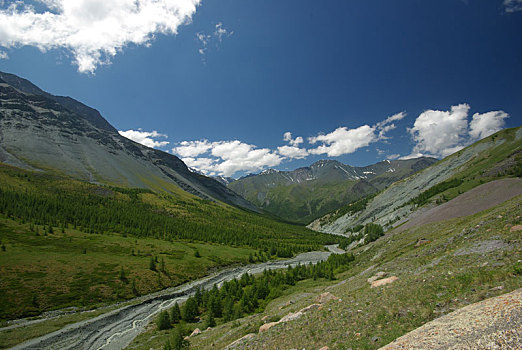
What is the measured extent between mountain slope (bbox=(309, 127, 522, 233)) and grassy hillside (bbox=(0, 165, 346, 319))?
49.8 m

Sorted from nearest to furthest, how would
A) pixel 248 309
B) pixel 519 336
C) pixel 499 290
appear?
1. pixel 519 336
2. pixel 499 290
3. pixel 248 309

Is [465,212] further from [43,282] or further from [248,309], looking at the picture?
[43,282]

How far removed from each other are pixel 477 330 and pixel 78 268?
269 feet

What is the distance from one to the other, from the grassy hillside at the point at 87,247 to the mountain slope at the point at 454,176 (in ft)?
163

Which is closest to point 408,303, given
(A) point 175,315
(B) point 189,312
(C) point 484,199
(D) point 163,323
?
(D) point 163,323

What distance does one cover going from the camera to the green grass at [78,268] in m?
49.1

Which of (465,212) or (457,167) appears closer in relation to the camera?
(465,212)

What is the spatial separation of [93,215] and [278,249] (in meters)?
98.1

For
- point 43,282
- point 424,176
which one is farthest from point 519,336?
point 424,176

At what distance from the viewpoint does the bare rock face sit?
8102mm

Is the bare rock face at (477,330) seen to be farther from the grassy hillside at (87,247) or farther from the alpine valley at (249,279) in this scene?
the grassy hillside at (87,247)

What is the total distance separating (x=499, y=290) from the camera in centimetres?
1212

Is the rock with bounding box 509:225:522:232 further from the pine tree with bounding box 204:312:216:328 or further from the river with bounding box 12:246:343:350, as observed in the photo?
the river with bounding box 12:246:343:350

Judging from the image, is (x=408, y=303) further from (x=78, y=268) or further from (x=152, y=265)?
(x=78, y=268)
